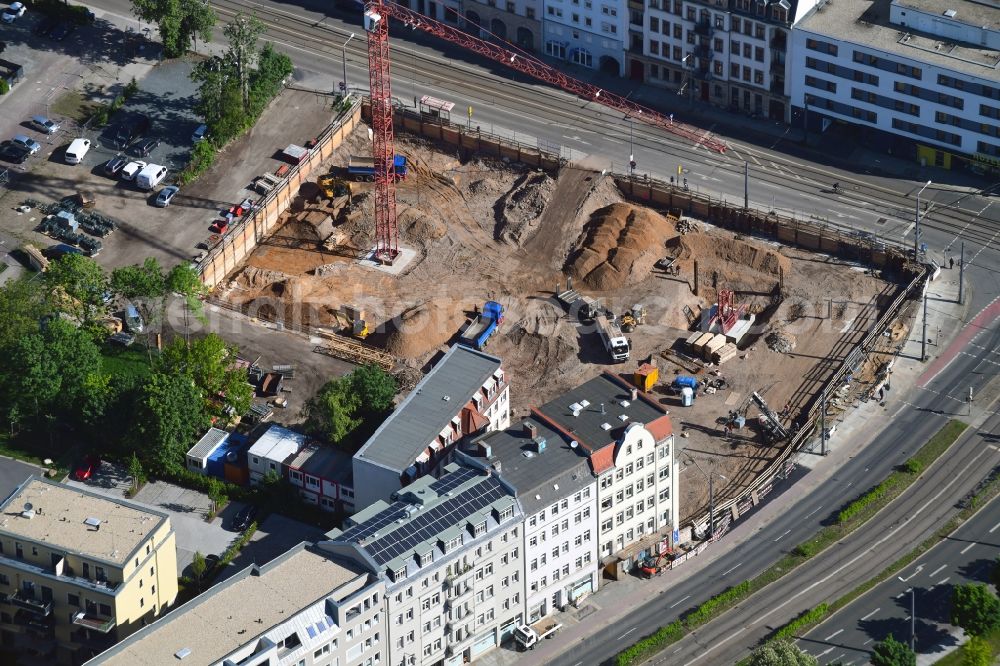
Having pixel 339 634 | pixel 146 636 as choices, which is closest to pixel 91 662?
pixel 146 636

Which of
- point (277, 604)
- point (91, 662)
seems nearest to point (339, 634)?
point (277, 604)

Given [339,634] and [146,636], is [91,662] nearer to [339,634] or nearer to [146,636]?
[146,636]

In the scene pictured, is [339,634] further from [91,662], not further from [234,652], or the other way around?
[91,662]

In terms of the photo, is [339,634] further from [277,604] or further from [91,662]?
[91,662]
